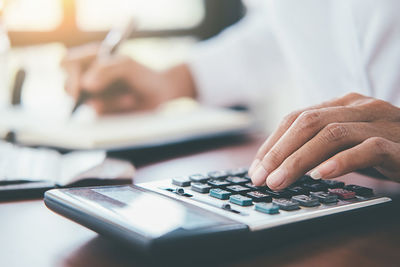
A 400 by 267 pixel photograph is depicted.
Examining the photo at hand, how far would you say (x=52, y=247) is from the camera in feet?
0.98

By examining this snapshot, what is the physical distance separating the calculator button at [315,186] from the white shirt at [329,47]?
23cm

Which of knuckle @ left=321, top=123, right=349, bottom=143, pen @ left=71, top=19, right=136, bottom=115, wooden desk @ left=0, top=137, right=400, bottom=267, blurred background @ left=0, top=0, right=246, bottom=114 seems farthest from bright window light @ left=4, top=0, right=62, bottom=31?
knuckle @ left=321, top=123, right=349, bottom=143

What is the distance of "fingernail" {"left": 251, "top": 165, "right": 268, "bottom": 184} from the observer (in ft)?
1.22

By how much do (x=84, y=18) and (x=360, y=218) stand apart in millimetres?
981

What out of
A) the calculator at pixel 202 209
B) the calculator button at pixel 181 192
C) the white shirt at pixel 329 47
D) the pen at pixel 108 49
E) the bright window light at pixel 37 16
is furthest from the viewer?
the bright window light at pixel 37 16

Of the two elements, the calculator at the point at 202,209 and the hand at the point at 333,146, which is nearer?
the calculator at the point at 202,209

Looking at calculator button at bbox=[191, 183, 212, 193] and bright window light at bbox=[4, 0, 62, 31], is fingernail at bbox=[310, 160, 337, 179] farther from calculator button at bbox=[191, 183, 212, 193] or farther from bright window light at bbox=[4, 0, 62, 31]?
bright window light at bbox=[4, 0, 62, 31]

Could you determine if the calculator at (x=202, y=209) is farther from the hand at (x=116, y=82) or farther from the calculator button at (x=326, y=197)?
the hand at (x=116, y=82)

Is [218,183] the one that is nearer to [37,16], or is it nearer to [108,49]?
[108,49]

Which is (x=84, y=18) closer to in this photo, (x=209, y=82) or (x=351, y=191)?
(x=209, y=82)

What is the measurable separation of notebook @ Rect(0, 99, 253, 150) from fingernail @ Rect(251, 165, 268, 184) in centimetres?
28

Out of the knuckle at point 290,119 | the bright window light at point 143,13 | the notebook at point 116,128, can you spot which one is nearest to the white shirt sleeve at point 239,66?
the notebook at point 116,128

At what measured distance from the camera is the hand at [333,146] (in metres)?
0.36

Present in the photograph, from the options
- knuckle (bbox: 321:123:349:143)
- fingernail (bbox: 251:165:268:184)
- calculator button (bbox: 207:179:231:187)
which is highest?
knuckle (bbox: 321:123:349:143)
